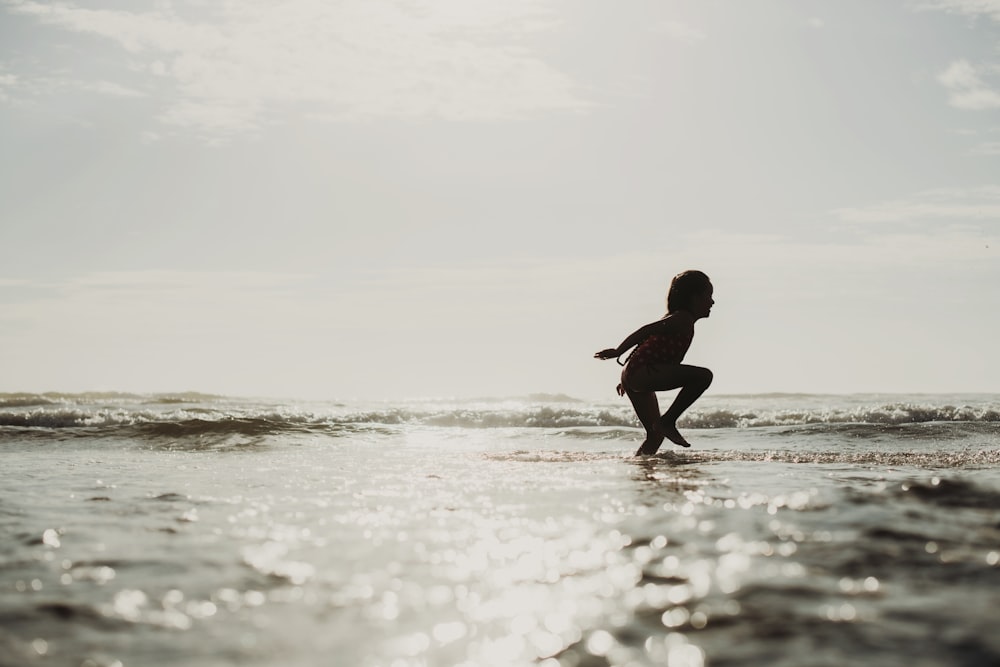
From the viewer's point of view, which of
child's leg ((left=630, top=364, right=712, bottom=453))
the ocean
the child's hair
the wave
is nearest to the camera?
the ocean

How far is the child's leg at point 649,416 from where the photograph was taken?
8172 mm

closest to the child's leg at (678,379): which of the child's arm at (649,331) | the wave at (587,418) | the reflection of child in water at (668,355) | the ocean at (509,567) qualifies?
the reflection of child in water at (668,355)

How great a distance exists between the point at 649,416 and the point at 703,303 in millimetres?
1205

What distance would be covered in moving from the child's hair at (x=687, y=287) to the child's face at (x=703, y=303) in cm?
3

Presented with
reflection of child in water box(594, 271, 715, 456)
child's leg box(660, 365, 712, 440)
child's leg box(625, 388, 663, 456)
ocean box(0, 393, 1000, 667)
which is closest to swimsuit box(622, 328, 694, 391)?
reflection of child in water box(594, 271, 715, 456)

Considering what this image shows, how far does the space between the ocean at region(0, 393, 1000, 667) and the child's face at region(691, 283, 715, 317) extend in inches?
73.0

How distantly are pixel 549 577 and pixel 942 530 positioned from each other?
1783 millimetres

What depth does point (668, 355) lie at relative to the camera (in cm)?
811

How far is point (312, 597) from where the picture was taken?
2803mm

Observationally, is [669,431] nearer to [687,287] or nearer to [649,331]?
[649,331]

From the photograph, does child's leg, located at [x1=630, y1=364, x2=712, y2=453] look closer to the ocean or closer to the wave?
the ocean

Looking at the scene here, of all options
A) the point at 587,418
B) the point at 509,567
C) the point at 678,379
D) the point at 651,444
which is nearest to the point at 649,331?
the point at 678,379

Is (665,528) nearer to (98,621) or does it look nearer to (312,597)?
(312,597)

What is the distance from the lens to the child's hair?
26.8 feet
